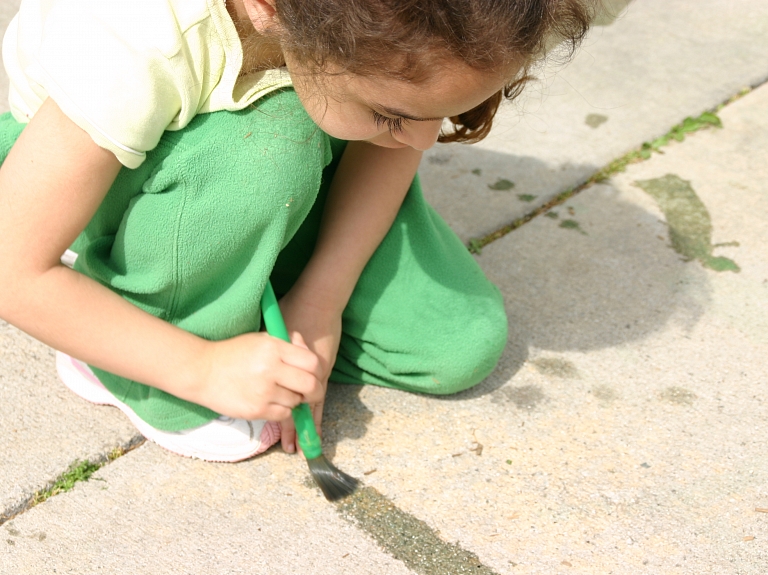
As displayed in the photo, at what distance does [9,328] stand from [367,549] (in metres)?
0.84

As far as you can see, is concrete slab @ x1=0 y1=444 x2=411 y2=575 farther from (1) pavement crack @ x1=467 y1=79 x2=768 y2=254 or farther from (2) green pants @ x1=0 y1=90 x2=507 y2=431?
(1) pavement crack @ x1=467 y1=79 x2=768 y2=254

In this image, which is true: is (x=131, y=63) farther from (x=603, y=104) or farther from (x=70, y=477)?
(x=603, y=104)

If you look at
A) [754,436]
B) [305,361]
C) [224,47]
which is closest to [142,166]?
[224,47]

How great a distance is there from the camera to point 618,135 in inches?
90.4

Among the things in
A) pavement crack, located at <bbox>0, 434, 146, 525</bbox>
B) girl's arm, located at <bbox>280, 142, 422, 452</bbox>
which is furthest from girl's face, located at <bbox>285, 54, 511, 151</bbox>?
pavement crack, located at <bbox>0, 434, 146, 525</bbox>

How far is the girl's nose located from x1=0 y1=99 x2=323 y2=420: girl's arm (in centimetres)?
37

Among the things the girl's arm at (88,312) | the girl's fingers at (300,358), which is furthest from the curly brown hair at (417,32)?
the girl's fingers at (300,358)

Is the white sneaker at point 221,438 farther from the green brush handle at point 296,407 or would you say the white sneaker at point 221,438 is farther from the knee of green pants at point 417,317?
the knee of green pants at point 417,317

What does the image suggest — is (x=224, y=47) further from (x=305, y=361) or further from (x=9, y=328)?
(x=9, y=328)

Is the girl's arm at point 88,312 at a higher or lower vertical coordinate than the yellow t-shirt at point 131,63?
lower

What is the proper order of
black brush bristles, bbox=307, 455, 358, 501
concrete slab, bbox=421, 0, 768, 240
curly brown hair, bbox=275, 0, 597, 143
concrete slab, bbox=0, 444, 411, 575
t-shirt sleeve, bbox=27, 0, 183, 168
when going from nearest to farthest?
curly brown hair, bbox=275, 0, 597, 143 → t-shirt sleeve, bbox=27, 0, 183, 168 → concrete slab, bbox=0, 444, 411, 575 → black brush bristles, bbox=307, 455, 358, 501 → concrete slab, bbox=421, 0, 768, 240

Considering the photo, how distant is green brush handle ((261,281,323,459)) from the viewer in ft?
4.47

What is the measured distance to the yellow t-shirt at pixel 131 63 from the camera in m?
1.09

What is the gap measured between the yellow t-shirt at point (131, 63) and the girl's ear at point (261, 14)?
0.12ft
